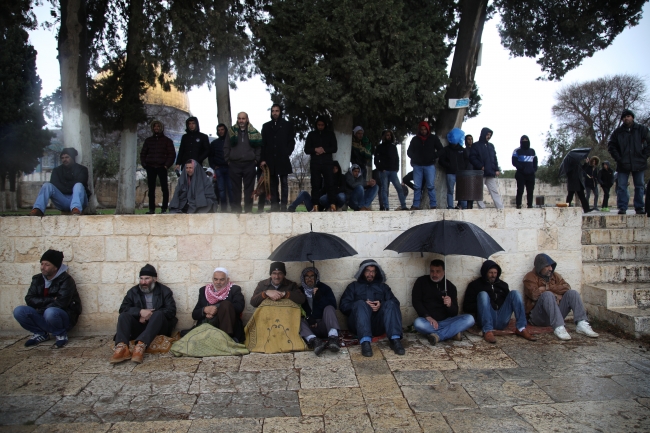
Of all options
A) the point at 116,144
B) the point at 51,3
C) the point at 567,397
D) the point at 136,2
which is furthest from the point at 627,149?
the point at 116,144

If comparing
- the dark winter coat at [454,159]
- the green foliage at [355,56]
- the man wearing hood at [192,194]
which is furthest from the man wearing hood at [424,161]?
the man wearing hood at [192,194]

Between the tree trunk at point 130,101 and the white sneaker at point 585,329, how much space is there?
865cm

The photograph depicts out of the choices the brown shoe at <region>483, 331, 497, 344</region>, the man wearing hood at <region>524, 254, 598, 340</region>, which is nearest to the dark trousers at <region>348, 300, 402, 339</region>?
the brown shoe at <region>483, 331, 497, 344</region>

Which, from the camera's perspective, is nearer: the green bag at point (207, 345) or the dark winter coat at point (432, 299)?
the green bag at point (207, 345)

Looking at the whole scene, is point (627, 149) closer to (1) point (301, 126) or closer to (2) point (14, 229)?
(1) point (301, 126)

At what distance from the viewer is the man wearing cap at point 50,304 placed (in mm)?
5988

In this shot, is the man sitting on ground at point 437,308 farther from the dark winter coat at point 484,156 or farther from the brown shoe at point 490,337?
the dark winter coat at point 484,156

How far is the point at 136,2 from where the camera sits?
9.08m

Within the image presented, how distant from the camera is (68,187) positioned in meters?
7.21

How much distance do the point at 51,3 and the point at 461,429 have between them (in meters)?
11.4

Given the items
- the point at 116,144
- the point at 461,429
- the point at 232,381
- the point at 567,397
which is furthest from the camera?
the point at 116,144

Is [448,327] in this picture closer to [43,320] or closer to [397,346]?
[397,346]

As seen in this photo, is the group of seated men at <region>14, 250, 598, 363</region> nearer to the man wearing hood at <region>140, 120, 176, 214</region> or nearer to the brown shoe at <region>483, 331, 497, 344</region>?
the brown shoe at <region>483, 331, 497, 344</region>

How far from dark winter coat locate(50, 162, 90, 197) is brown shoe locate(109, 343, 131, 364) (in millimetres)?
2950
